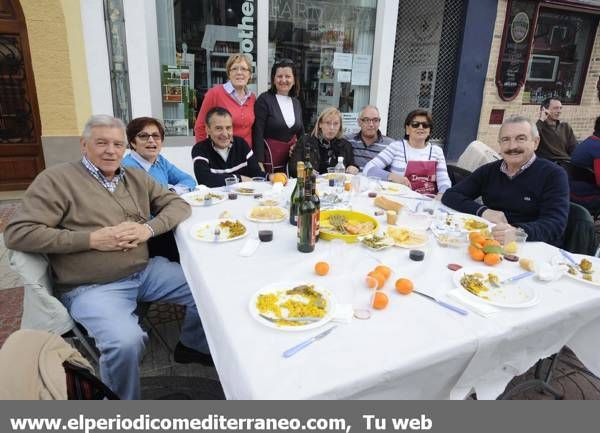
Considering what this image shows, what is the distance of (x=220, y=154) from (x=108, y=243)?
1627mm

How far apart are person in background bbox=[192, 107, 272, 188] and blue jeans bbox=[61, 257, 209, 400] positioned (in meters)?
1.24

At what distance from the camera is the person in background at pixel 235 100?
3.84 meters

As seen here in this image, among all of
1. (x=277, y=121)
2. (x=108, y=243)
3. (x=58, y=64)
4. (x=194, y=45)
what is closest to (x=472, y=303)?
(x=108, y=243)

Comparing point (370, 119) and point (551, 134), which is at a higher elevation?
point (370, 119)

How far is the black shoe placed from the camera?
92.4 inches

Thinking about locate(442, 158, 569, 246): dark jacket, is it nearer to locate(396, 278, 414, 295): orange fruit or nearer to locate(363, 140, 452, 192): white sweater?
locate(363, 140, 452, 192): white sweater

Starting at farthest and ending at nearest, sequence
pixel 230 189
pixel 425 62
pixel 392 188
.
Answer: pixel 425 62 < pixel 392 188 < pixel 230 189

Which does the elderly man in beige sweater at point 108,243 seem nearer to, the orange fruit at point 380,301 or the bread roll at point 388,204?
the orange fruit at point 380,301

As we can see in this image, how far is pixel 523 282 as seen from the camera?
160 centimetres

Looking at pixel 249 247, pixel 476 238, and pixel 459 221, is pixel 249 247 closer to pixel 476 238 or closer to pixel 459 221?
pixel 476 238

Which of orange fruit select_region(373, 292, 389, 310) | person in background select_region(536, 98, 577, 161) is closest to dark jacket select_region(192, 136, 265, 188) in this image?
orange fruit select_region(373, 292, 389, 310)

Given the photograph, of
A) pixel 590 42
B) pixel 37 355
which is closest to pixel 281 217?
pixel 37 355

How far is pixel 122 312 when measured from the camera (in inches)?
72.9
